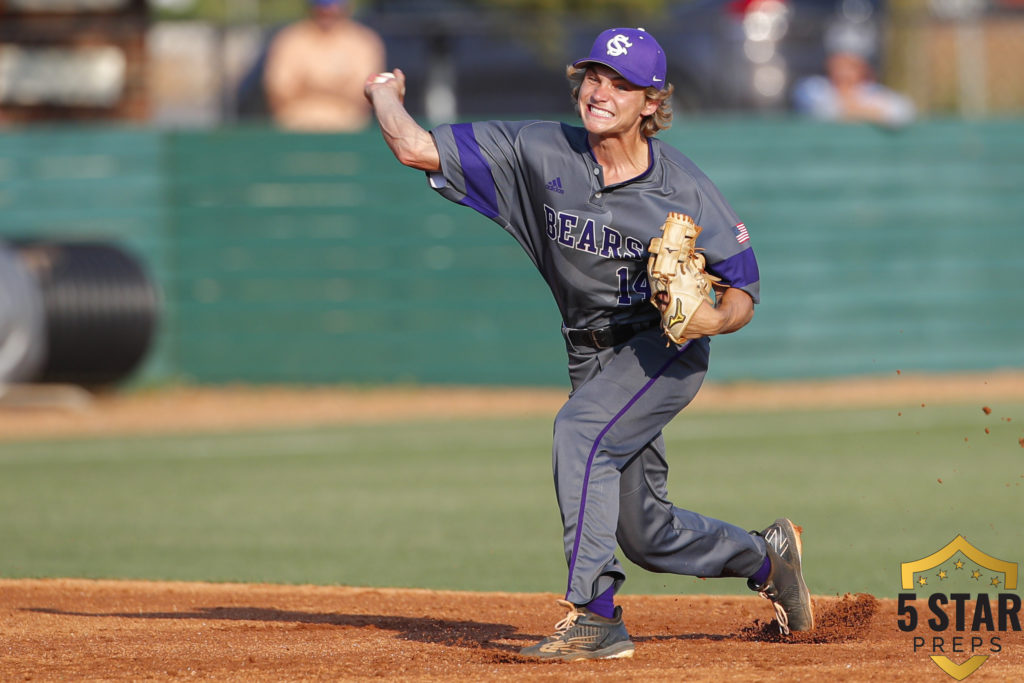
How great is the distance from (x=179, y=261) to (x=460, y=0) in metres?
6.41

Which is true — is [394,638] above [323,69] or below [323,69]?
below

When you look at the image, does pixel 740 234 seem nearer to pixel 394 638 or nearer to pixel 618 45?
pixel 618 45

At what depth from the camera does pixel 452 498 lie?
31.7 ft

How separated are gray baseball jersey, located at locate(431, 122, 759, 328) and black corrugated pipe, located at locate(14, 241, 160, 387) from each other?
28.9ft

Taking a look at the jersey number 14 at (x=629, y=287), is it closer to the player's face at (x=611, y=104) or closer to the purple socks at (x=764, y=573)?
the player's face at (x=611, y=104)

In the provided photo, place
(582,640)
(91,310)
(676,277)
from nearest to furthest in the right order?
(676,277) < (582,640) < (91,310)

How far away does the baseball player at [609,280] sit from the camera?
16.9ft

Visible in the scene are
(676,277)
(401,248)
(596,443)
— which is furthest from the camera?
(401,248)

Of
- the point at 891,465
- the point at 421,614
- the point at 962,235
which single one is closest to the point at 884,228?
the point at 962,235

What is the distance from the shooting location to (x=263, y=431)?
12836mm

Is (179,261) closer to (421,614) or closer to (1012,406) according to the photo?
(1012,406)

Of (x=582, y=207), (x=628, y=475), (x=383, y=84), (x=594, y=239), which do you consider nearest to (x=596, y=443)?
(x=628, y=475)

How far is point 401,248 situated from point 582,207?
9.49m

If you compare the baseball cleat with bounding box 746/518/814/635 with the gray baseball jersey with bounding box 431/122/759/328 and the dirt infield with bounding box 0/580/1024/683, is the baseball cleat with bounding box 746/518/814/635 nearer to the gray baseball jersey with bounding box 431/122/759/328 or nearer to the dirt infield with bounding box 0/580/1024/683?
the dirt infield with bounding box 0/580/1024/683
